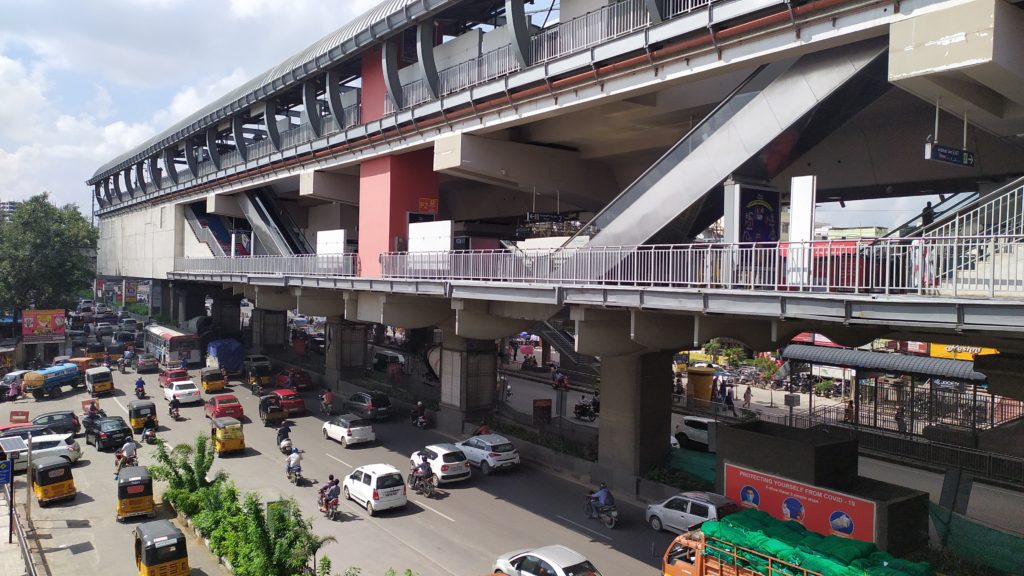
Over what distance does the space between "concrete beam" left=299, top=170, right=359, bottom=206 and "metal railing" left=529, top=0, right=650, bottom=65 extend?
1367cm

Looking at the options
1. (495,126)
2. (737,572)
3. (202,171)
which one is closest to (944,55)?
(737,572)

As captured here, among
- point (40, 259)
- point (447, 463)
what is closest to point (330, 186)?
point (447, 463)

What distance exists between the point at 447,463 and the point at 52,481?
37.2 ft

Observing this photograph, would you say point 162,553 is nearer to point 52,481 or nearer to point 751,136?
point 52,481

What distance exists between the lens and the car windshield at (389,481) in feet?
59.9

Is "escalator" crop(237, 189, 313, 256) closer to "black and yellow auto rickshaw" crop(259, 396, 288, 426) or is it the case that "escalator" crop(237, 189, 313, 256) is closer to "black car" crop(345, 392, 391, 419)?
"black and yellow auto rickshaw" crop(259, 396, 288, 426)

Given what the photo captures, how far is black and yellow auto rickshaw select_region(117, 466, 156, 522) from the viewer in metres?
17.7

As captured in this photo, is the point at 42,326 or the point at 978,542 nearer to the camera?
the point at 978,542

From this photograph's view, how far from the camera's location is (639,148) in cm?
2120

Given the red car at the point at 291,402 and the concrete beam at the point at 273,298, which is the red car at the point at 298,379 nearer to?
the concrete beam at the point at 273,298

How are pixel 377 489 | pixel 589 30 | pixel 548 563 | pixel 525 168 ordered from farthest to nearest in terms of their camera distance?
pixel 525 168 → pixel 377 489 → pixel 589 30 → pixel 548 563

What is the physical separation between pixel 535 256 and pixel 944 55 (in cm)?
904

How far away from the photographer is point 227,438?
24297 millimetres

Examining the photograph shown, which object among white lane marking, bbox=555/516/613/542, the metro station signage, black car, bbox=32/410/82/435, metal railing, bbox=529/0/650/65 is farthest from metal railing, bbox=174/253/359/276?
the metro station signage
